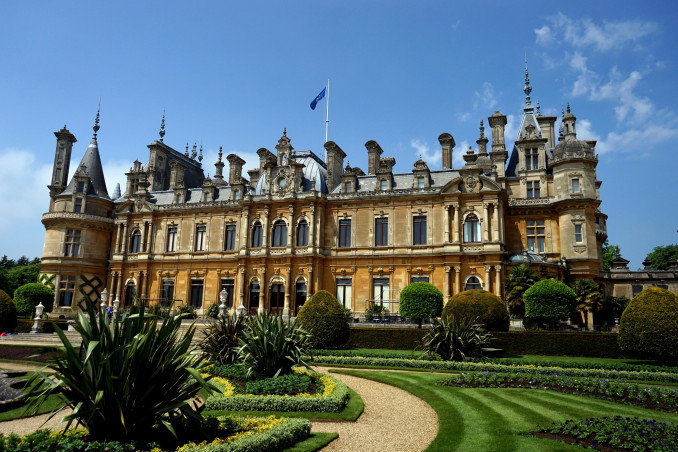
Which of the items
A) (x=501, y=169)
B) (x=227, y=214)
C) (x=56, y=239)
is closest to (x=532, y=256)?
(x=501, y=169)

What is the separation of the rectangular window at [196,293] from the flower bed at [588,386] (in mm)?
28349

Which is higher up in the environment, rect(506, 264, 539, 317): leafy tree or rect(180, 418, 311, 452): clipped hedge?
rect(506, 264, 539, 317): leafy tree

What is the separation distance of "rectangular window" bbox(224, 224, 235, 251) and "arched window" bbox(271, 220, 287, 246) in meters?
3.92

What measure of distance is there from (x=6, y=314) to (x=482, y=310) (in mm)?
26620

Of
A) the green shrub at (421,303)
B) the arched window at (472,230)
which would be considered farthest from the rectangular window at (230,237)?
the arched window at (472,230)

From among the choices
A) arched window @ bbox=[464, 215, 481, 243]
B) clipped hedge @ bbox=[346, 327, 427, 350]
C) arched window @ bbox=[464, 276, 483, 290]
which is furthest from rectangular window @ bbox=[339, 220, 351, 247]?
clipped hedge @ bbox=[346, 327, 427, 350]

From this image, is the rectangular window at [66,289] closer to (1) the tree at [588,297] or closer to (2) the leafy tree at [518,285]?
(2) the leafy tree at [518,285]

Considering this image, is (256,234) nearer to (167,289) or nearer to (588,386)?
(167,289)

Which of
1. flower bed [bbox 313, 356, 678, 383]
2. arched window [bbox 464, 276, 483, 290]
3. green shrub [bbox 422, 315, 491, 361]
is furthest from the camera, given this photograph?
arched window [bbox 464, 276, 483, 290]

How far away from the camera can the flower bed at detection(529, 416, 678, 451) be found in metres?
7.70

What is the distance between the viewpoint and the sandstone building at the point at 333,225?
32.8m

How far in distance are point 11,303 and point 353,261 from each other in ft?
70.7

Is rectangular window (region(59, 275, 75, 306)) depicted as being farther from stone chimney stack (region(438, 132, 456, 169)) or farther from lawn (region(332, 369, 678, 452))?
lawn (region(332, 369, 678, 452))

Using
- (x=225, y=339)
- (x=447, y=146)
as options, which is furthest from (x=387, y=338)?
(x=447, y=146)
